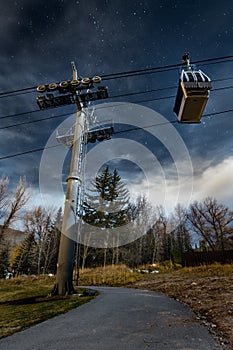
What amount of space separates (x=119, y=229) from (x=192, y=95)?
27093mm

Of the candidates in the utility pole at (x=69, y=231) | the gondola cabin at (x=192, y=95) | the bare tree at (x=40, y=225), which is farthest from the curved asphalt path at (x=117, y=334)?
the bare tree at (x=40, y=225)

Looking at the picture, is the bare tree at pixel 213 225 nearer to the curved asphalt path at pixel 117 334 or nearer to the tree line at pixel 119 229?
the tree line at pixel 119 229

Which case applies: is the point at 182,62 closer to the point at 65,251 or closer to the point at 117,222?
the point at 65,251

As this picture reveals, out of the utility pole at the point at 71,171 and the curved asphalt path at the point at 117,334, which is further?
the utility pole at the point at 71,171

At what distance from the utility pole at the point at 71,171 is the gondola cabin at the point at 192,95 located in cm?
450

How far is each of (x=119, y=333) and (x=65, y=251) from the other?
494 cm

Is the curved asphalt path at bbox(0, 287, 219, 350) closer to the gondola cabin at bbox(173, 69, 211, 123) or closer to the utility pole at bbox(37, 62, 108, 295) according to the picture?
the utility pole at bbox(37, 62, 108, 295)

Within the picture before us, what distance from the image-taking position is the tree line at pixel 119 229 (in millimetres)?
29219

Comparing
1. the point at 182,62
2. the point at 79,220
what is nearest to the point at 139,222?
the point at 79,220

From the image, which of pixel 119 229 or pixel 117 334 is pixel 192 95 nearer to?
pixel 117 334

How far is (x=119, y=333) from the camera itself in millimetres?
Answer: 2908

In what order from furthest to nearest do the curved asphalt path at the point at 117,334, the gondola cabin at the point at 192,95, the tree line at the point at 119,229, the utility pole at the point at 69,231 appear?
the tree line at the point at 119,229
the utility pole at the point at 69,231
the gondola cabin at the point at 192,95
the curved asphalt path at the point at 117,334

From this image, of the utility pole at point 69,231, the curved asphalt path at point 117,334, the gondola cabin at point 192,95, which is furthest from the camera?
the utility pole at point 69,231

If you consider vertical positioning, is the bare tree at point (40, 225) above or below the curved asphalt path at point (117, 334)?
above
